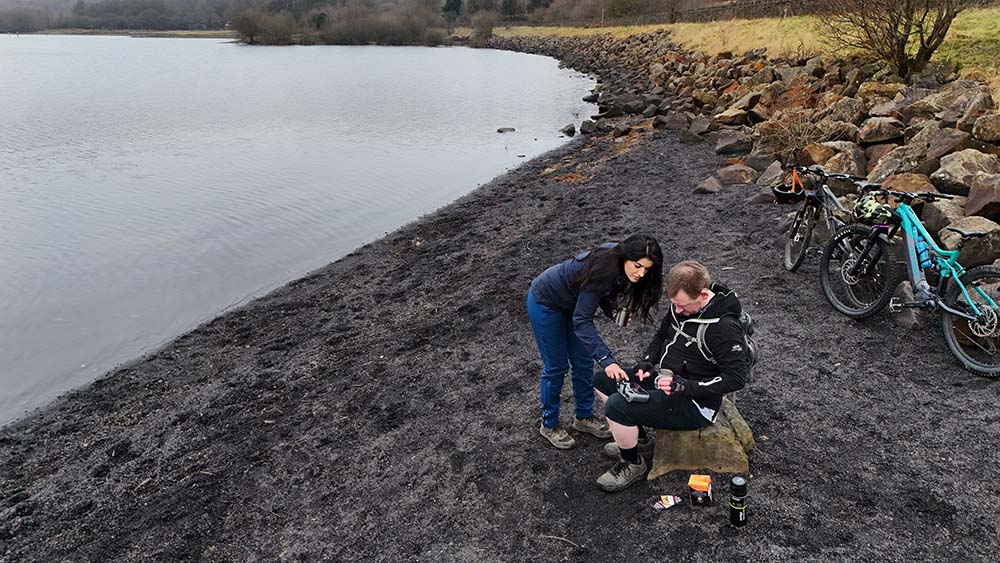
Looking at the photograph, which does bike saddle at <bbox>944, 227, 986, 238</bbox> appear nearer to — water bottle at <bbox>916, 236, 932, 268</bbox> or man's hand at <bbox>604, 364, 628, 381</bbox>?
water bottle at <bbox>916, 236, 932, 268</bbox>

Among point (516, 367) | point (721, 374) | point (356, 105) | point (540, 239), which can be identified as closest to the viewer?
point (721, 374)

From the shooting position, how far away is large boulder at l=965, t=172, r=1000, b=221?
275 inches

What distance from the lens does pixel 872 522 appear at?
4.02 meters

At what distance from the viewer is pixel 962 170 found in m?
7.98

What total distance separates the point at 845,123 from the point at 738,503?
11454 millimetres

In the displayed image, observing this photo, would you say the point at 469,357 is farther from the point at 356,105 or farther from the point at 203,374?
the point at 356,105

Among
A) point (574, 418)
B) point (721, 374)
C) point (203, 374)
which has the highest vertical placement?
point (721, 374)

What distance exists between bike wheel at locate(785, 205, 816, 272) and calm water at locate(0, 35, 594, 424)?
8.33 m

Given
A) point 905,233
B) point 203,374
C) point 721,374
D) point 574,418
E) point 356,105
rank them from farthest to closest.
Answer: point 356,105 → point 203,374 → point 905,233 → point 574,418 → point 721,374

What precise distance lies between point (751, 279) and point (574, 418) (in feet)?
13.2

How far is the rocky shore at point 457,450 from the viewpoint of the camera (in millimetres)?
4172

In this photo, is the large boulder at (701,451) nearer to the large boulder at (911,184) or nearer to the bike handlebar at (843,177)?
the bike handlebar at (843,177)

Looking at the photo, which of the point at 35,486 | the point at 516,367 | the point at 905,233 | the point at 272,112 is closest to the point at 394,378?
the point at 516,367

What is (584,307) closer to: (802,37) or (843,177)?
(843,177)
